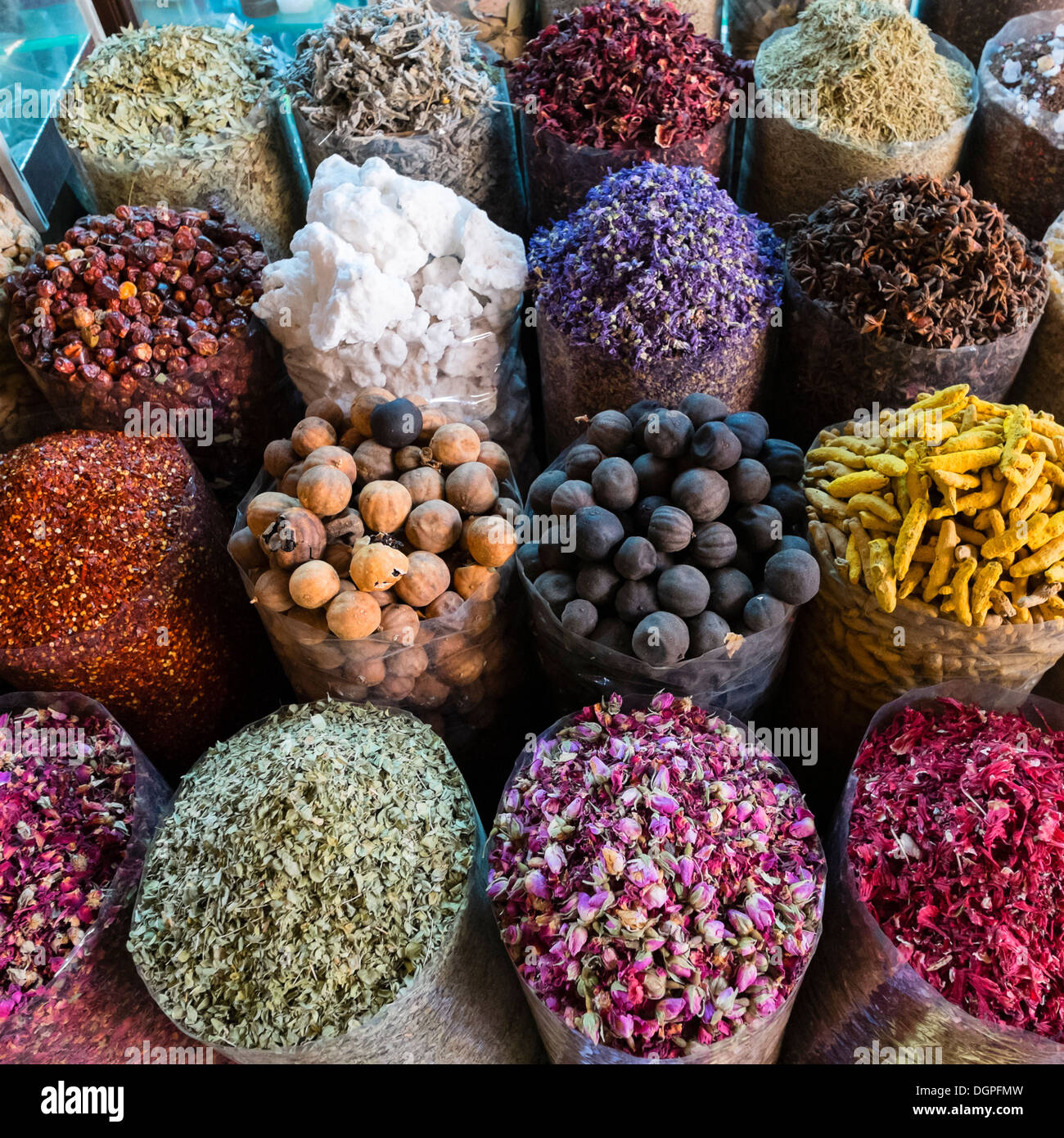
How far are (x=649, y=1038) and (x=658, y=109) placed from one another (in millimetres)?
1613

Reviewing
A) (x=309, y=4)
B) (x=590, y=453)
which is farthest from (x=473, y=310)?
(x=309, y=4)

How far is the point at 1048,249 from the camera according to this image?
Result: 5.20 feet

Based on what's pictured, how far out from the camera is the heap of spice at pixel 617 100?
5.54ft

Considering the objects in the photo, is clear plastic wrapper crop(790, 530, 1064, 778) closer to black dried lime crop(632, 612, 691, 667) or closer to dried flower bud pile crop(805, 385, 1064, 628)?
dried flower bud pile crop(805, 385, 1064, 628)

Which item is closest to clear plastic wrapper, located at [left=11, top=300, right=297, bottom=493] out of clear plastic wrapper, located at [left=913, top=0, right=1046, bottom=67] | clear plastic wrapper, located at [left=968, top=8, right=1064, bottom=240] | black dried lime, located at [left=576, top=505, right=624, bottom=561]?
black dried lime, located at [left=576, top=505, right=624, bottom=561]

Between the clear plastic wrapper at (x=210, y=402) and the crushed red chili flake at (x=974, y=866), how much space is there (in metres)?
1.21

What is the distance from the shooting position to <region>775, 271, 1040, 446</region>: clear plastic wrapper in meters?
1.43

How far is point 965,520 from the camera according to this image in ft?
3.98

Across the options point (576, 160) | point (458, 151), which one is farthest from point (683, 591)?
point (458, 151)

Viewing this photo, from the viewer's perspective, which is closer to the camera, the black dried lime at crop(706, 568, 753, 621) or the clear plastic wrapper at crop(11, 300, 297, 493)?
the black dried lime at crop(706, 568, 753, 621)

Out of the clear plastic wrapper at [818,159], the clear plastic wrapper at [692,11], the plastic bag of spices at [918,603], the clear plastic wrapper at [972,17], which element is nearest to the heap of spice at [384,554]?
the plastic bag of spices at [918,603]

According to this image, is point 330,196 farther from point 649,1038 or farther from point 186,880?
point 649,1038

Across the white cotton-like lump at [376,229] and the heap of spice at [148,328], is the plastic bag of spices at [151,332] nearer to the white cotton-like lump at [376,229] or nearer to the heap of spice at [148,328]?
the heap of spice at [148,328]

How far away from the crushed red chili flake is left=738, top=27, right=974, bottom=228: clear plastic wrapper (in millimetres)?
1169
